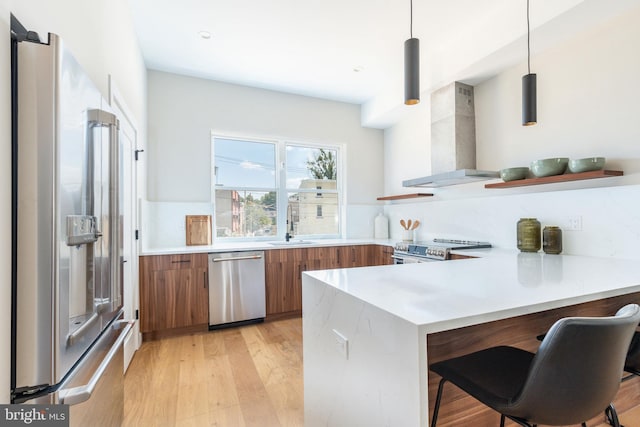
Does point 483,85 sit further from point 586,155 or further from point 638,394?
point 638,394

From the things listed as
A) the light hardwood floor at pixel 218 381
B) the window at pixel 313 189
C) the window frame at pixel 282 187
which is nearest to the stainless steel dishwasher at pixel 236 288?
the light hardwood floor at pixel 218 381

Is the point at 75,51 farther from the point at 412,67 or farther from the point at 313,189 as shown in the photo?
the point at 313,189

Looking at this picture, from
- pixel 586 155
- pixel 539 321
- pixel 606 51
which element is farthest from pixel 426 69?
pixel 539 321

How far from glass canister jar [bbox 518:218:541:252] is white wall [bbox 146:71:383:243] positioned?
231cm

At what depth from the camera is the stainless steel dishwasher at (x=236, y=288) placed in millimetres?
3158

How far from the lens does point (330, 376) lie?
4.19ft

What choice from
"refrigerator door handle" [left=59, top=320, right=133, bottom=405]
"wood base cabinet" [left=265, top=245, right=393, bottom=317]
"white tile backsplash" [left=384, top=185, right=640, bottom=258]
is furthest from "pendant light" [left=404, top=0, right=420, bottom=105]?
"wood base cabinet" [left=265, top=245, right=393, bottom=317]

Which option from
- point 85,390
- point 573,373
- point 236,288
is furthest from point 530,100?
point 236,288

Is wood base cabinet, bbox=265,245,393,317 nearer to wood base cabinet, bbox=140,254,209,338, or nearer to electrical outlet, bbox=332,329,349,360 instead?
wood base cabinet, bbox=140,254,209,338

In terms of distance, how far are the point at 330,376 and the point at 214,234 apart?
9.37 feet

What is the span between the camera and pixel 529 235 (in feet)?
8.26

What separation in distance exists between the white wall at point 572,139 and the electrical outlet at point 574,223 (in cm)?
3

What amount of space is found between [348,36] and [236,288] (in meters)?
2.76

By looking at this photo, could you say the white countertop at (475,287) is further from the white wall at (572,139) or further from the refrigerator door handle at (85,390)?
the refrigerator door handle at (85,390)
